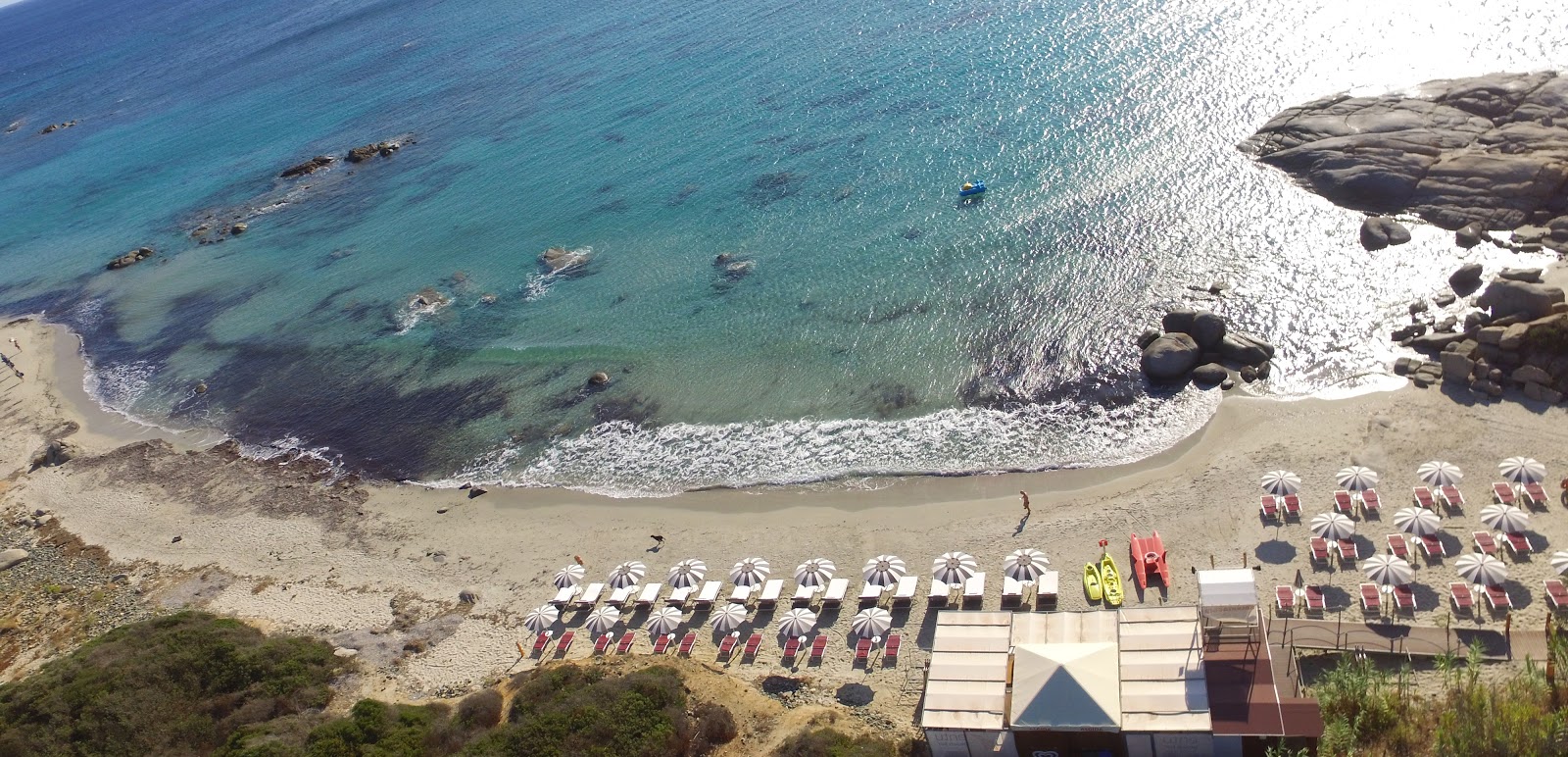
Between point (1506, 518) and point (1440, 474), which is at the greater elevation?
point (1440, 474)

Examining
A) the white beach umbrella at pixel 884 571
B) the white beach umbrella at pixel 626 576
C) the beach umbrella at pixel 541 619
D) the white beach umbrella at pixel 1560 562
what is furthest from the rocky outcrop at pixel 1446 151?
the beach umbrella at pixel 541 619

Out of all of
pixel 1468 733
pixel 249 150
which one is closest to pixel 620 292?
pixel 1468 733

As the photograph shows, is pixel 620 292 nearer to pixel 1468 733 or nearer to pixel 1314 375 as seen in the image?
pixel 1314 375

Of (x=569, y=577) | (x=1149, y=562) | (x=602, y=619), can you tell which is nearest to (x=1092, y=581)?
(x=1149, y=562)

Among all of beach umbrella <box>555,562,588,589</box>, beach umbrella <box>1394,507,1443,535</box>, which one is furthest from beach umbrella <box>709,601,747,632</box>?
beach umbrella <box>1394,507,1443,535</box>

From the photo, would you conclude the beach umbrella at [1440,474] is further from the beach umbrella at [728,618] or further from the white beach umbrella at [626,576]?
the white beach umbrella at [626,576]

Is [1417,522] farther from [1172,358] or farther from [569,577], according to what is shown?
[569,577]
